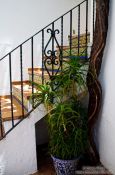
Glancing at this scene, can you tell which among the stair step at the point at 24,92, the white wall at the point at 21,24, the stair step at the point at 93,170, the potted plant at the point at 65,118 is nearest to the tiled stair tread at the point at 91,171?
the stair step at the point at 93,170

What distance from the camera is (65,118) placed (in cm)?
255

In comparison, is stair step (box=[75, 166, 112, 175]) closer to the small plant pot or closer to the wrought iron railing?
the small plant pot

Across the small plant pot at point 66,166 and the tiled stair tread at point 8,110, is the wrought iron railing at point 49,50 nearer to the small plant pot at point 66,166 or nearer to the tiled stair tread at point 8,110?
the tiled stair tread at point 8,110

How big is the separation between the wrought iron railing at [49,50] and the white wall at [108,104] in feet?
1.21

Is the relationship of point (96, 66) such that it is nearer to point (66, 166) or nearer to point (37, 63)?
point (66, 166)

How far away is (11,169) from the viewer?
2717 mm

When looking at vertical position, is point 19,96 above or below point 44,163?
above

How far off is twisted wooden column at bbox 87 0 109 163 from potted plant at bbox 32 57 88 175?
0.36 ft

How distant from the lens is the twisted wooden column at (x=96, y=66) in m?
2.45

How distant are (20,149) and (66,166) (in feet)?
1.95

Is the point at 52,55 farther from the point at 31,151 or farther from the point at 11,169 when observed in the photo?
the point at 11,169

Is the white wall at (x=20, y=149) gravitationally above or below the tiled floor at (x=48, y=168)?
above

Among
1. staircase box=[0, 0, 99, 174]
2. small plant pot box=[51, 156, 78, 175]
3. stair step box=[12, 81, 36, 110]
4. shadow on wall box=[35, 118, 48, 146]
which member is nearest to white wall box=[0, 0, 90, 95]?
staircase box=[0, 0, 99, 174]

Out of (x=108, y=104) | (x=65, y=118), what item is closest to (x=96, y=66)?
(x=108, y=104)
